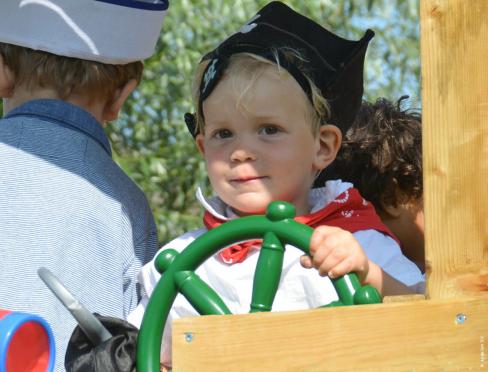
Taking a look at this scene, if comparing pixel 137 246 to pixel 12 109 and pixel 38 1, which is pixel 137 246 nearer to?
pixel 12 109

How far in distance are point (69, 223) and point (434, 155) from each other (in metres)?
1.16

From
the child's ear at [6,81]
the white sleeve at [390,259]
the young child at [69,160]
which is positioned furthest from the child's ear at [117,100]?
the white sleeve at [390,259]

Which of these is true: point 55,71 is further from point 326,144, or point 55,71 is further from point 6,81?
point 326,144

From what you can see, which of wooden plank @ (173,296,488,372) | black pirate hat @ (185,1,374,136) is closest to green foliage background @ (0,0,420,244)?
→ black pirate hat @ (185,1,374,136)

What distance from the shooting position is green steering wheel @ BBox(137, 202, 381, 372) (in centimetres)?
219

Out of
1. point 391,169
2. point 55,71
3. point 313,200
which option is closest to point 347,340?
point 313,200

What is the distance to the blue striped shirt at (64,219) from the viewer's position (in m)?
2.88

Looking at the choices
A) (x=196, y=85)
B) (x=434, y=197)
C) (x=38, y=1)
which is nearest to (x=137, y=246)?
(x=196, y=85)

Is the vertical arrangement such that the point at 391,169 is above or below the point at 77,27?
below

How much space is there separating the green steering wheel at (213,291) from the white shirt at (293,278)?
0.43m

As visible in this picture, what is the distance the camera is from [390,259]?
8.84 ft

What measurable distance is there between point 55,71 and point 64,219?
0.51 meters

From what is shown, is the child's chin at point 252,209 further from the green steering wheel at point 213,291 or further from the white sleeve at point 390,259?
the green steering wheel at point 213,291

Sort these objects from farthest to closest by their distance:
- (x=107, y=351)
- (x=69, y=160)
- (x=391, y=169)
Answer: (x=391, y=169)
(x=69, y=160)
(x=107, y=351)
